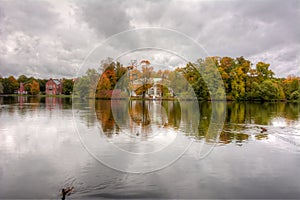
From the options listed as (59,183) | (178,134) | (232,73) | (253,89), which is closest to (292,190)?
(59,183)

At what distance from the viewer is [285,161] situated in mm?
11438

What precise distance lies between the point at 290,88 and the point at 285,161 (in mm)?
81802

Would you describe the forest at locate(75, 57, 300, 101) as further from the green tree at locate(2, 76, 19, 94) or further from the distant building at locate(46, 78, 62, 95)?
the green tree at locate(2, 76, 19, 94)

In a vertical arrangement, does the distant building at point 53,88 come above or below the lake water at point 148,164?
above

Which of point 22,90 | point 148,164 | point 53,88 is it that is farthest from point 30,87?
point 148,164

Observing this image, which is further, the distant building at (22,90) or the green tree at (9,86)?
the distant building at (22,90)

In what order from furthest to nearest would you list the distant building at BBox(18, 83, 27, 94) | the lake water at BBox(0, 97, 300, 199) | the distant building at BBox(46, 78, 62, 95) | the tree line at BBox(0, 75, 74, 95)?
the distant building at BBox(18, 83, 27, 94), the distant building at BBox(46, 78, 62, 95), the tree line at BBox(0, 75, 74, 95), the lake water at BBox(0, 97, 300, 199)

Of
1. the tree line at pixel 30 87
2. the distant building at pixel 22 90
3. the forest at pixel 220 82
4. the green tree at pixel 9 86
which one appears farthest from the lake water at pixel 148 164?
the distant building at pixel 22 90

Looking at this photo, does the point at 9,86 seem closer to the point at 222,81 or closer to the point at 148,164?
the point at 222,81

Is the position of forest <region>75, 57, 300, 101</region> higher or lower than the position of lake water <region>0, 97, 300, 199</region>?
higher

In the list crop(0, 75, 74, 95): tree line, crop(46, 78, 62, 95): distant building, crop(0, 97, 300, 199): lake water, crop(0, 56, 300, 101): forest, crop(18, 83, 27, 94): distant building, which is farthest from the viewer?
crop(18, 83, 27, 94): distant building

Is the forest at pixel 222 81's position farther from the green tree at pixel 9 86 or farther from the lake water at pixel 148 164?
the green tree at pixel 9 86

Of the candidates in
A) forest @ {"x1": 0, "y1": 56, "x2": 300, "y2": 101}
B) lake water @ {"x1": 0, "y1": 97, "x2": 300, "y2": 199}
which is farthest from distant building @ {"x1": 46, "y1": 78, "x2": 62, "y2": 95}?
lake water @ {"x1": 0, "y1": 97, "x2": 300, "y2": 199}

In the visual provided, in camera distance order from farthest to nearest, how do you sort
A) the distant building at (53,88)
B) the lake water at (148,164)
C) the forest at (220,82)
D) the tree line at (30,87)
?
the distant building at (53,88)
the tree line at (30,87)
the forest at (220,82)
the lake water at (148,164)
